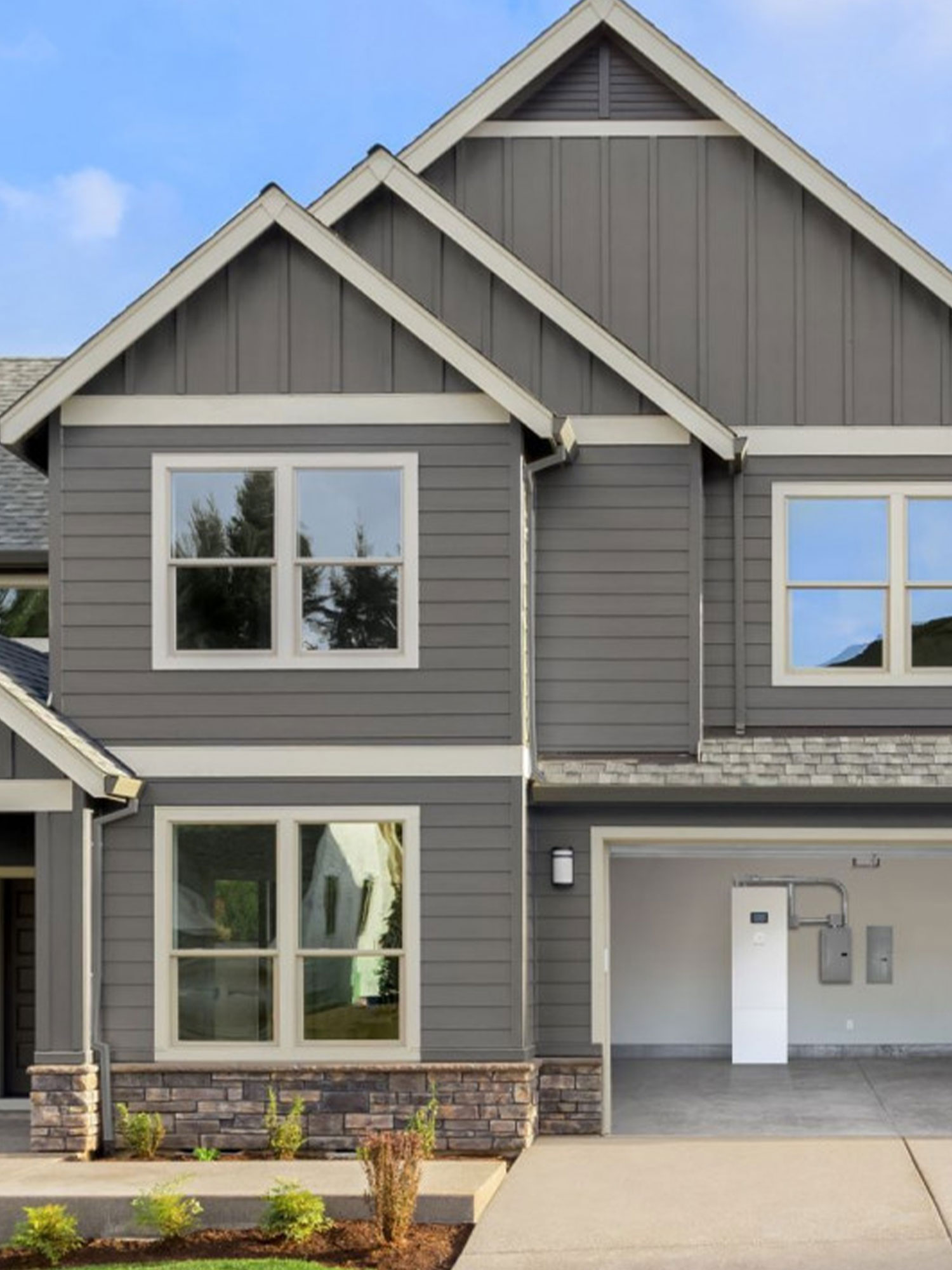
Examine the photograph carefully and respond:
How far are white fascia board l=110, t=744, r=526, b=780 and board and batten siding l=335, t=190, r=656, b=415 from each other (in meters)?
2.84

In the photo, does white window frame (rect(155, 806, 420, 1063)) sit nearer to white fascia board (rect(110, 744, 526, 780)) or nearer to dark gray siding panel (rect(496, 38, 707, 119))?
white fascia board (rect(110, 744, 526, 780))

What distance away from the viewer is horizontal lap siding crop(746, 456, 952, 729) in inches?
530

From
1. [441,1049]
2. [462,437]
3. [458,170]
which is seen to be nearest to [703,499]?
[462,437]

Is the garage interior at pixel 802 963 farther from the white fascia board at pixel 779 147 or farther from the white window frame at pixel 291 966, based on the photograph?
the white fascia board at pixel 779 147

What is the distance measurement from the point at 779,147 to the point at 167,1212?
9197 millimetres

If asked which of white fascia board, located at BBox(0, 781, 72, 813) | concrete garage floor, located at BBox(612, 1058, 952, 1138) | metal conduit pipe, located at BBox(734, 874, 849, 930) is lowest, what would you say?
concrete garage floor, located at BBox(612, 1058, 952, 1138)

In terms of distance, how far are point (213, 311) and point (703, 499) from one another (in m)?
4.03

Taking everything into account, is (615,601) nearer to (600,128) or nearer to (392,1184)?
(600,128)

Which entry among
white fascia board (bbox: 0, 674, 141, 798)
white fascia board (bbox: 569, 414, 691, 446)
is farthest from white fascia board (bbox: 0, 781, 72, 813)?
white fascia board (bbox: 569, 414, 691, 446)

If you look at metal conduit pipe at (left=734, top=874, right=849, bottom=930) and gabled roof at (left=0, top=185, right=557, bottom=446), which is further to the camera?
metal conduit pipe at (left=734, top=874, right=849, bottom=930)

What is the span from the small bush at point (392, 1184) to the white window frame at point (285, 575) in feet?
11.8

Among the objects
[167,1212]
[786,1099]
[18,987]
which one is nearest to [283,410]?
[18,987]

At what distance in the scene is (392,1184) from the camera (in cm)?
952

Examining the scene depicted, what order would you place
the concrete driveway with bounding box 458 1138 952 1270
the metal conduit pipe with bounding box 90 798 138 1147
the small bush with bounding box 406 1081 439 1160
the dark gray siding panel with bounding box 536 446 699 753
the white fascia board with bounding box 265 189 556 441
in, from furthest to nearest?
the dark gray siding panel with bounding box 536 446 699 753 < the white fascia board with bounding box 265 189 556 441 < the metal conduit pipe with bounding box 90 798 138 1147 < the small bush with bounding box 406 1081 439 1160 < the concrete driveway with bounding box 458 1138 952 1270
